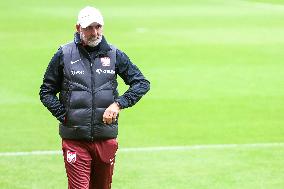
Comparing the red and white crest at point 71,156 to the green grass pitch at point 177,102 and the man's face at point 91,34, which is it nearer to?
the man's face at point 91,34

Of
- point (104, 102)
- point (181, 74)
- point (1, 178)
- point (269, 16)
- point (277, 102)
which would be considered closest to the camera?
point (104, 102)

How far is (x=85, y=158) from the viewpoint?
8.84 m

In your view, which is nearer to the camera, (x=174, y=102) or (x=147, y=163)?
(x=147, y=163)

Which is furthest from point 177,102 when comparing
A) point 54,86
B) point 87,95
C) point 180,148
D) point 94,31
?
point 94,31

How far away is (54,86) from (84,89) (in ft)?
1.17

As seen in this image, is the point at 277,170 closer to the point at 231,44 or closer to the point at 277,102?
the point at 277,102

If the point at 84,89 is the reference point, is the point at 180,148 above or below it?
below

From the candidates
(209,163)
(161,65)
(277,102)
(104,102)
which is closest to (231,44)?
(161,65)

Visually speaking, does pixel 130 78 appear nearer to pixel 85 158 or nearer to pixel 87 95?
pixel 87 95

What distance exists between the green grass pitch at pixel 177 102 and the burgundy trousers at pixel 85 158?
9.89 ft

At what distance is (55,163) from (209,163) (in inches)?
84.5

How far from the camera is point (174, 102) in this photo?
19312 millimetres

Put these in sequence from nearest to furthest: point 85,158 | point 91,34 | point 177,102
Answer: point 91,34 < point 85,158 < point 177,102

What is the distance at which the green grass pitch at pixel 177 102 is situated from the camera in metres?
12.7
